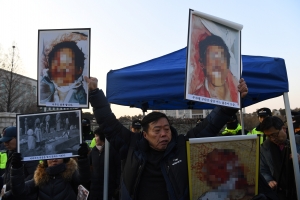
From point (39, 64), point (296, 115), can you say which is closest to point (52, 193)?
point (39, 64)

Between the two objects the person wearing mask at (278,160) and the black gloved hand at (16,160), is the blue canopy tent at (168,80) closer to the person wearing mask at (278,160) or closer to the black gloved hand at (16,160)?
the person wearing mask at (278,160)

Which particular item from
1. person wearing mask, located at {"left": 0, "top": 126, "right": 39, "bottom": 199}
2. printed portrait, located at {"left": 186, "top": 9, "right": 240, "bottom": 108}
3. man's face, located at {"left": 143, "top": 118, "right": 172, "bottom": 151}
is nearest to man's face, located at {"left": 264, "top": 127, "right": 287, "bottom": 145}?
printed portrait, located at {"left": 186, "top": 9, "right": 240, "bottom": 108}

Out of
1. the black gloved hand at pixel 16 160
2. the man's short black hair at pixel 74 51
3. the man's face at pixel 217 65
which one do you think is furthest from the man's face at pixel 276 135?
the black gloved hand at pixel 16 160

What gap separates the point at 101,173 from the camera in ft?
13.5

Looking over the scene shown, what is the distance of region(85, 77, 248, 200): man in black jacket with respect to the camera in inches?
82.5

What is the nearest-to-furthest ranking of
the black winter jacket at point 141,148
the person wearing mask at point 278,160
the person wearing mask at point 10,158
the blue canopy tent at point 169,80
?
the black winter jacket at point 141,148 < the person wearing mask at point 278,160 < the blue canopy tent at point 169,80 < the person wearing mask at point 10,158

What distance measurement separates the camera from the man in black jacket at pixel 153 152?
210 cm

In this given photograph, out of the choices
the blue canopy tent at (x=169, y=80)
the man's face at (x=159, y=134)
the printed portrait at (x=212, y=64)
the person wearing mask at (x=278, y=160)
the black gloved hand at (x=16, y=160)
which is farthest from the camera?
the blue canopy tent at (x=169, y=80)

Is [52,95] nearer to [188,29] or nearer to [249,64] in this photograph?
[188,29]

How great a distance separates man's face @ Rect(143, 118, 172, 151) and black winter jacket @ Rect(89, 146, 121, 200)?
195cm

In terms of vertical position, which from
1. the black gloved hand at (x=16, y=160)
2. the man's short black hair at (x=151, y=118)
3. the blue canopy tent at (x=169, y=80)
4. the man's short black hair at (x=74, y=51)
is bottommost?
the black gloved hand at (x=16, y=160)

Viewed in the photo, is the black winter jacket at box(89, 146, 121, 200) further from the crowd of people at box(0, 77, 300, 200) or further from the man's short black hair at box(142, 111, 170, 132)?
the man's short black hair at box(142, 111, 170, 132)

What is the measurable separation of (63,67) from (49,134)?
71cm

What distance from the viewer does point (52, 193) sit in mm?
3018
